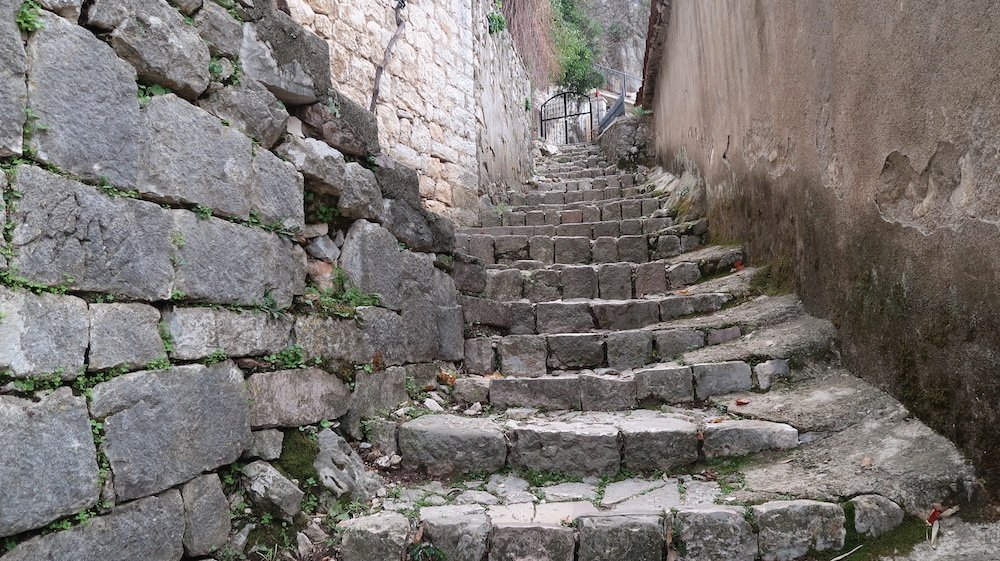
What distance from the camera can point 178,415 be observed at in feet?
7.22

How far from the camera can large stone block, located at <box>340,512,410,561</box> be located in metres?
Result: 2.48

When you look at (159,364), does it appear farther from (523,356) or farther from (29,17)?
(523,356)

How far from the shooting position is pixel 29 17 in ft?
5.94

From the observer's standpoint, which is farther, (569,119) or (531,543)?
(569,119)

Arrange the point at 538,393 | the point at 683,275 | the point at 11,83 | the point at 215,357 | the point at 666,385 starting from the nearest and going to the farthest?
the point at 11,83 < the point at 215,357 < the point at 666,385 < the point at 538,393 < the point at 683,275

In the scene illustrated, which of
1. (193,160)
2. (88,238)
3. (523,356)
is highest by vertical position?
(193,160)

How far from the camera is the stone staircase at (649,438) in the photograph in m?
2.35

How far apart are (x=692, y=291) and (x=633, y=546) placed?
2.54 m

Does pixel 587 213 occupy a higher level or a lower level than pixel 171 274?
higher

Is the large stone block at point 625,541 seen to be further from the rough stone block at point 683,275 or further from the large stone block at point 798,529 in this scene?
the rough stone block at point 683,275

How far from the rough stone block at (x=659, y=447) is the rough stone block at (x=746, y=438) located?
7 cm

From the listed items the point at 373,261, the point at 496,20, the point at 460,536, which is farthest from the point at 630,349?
the point at 496,20

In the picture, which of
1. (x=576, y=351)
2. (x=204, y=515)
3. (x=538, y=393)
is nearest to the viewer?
(x=204, y=515)

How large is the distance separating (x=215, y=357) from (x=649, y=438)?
184cm
